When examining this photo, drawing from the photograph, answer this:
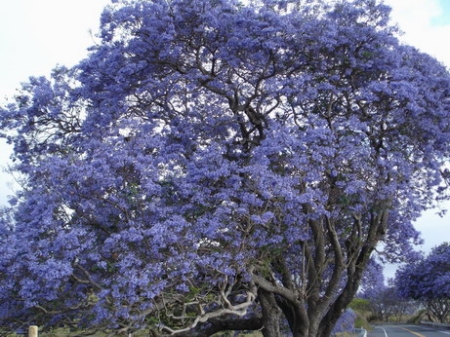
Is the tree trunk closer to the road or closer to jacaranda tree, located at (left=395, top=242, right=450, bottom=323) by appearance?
jacaranda tree, located at (left=395, top=242, right=450, bottom=323)

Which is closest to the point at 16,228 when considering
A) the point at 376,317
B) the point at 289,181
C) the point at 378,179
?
the point at 289,181

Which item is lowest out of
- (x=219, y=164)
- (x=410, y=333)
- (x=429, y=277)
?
(x=410, y=333)

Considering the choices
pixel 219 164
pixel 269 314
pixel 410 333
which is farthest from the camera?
pixel 410 333

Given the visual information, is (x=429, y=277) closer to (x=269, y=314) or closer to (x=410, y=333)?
(x=410, y=333)

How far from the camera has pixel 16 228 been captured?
1066 cm

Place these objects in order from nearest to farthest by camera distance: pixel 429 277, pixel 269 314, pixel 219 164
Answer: pixel 219 164, pixel 269 314, pixel 429 277

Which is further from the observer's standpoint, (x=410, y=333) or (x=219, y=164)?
(x=410, y=333)

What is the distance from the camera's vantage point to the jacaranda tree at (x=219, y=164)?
1043cm

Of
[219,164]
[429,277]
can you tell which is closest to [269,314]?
[219,164]

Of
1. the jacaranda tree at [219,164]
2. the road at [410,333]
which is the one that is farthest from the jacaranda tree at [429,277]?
the jacaranda tree at [219,164]

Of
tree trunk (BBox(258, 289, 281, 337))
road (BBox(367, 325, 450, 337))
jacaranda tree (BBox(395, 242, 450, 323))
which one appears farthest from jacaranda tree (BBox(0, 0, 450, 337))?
road (BBox(367, 325, 450, 337))

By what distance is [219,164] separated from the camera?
11664 mm

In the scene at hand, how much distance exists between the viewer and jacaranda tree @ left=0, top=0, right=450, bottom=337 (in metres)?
10.4

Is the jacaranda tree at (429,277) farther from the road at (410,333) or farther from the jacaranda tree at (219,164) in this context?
the jacaranda tree at (219,164)
